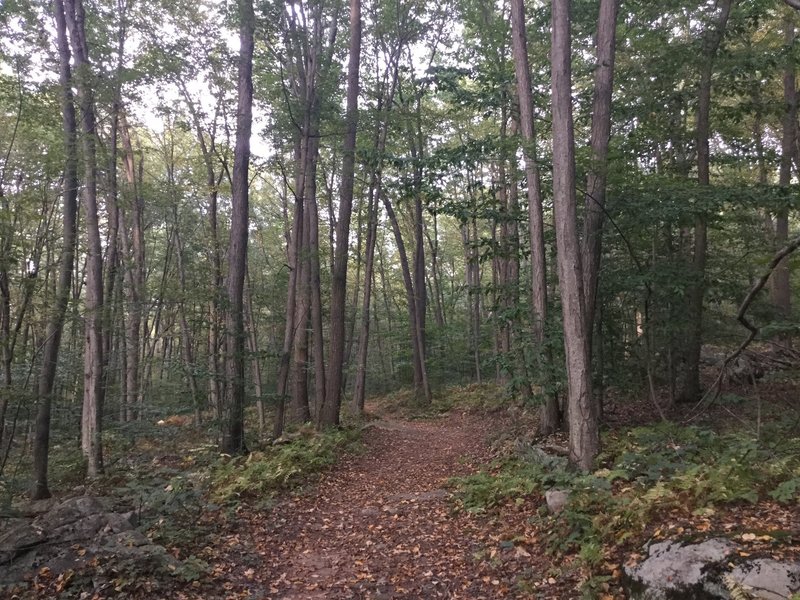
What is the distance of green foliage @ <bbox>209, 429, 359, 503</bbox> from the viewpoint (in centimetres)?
770

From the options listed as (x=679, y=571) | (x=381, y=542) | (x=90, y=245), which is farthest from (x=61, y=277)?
(x=679, y=571)

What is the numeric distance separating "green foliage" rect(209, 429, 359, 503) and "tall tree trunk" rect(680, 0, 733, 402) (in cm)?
719

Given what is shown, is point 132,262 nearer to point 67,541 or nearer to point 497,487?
point 67,541

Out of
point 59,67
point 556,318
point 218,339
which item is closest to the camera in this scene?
point 556,318

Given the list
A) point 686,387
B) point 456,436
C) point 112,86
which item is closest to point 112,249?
point 112,86

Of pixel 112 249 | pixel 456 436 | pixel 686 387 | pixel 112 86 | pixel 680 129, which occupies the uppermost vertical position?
pixel 112 86

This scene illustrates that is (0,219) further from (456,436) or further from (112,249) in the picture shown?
(456,436)

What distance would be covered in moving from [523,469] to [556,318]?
2.75 m

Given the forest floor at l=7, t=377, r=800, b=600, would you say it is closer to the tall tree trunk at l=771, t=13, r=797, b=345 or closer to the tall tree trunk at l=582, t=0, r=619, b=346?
the tall tree trunk at l=582, t=0, r=619, b=346

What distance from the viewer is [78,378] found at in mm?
16094

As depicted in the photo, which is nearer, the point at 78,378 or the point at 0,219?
the point at 0,219

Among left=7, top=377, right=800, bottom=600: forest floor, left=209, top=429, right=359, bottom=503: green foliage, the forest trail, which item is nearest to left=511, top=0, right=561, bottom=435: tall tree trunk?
left=7, top=377, right=800, bottom=600: forest floor

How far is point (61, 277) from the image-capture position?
912cm

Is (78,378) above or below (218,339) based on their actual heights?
below
